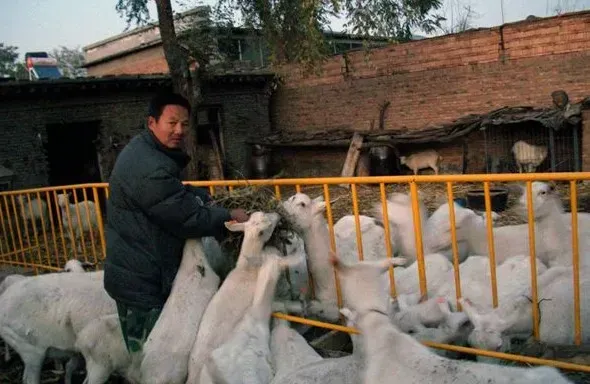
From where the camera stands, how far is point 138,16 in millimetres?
11812

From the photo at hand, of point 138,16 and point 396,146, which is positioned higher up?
point 138,16

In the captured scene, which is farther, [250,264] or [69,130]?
[69,130]

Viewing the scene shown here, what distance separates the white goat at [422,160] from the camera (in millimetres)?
15016

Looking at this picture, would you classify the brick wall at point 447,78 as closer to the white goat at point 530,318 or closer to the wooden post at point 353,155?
the wooden post at point 353,155

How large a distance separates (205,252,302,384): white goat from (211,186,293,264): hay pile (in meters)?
0.15

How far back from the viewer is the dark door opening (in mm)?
16619

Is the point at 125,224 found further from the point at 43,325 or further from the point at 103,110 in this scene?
the point at 103,110

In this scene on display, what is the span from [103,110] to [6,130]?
2743 millimetres

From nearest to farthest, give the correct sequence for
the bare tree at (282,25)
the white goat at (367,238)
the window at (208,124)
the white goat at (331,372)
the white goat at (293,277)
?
the white goat at (331,372)
the white goat at (293,277)
the white goat at (367,238)
the bare tree at (282,25)
the window at (208,124)

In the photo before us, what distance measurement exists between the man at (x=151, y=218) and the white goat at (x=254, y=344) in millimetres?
429

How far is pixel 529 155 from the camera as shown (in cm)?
1301

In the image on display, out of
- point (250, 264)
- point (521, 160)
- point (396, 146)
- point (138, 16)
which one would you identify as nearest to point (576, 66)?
point (521, 160)

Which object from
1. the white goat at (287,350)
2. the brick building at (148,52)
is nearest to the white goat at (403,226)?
the white goat at (287,350)

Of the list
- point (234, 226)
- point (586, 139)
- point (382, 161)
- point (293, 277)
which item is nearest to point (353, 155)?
point (382, 161)
